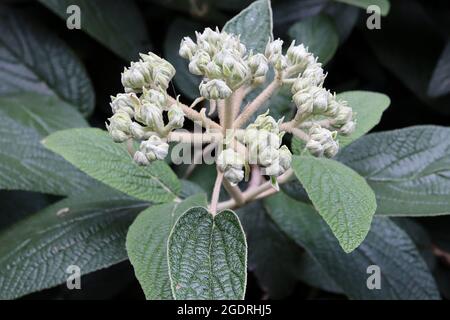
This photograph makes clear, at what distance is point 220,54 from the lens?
101cm

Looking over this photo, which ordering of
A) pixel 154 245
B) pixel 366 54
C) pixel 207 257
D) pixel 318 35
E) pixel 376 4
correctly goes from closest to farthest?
pixel 207 257, pixel 154 245, pixel 376 4, pixel 318 35, pixel 366 54

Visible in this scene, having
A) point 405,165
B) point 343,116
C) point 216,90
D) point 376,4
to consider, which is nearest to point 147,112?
point 216,90

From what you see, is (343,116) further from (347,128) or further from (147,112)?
(147,112)

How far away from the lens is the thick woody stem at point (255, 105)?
107cm

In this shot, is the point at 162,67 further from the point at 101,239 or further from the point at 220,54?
the point at 101,239

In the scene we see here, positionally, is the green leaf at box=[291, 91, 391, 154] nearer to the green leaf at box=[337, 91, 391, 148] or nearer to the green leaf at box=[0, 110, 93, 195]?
the green leaf at box=[337, 91, 391, 148]

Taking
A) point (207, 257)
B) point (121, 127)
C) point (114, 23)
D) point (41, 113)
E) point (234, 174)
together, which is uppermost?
point (114, 23)

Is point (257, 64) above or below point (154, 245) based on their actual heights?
above

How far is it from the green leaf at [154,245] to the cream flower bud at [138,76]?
228 millimetres

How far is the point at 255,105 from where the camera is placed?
109 centimetres

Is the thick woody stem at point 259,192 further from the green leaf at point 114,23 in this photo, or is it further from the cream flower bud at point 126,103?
the green leaf at point 114,23

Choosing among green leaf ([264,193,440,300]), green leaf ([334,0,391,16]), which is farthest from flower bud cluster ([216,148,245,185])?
green leaf ([334,0,391,16])

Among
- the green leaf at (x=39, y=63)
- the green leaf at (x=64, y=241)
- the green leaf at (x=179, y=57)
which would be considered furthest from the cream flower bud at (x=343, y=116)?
the green leaf at (x=39, y=63)

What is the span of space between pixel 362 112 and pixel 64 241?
63 centimetres
